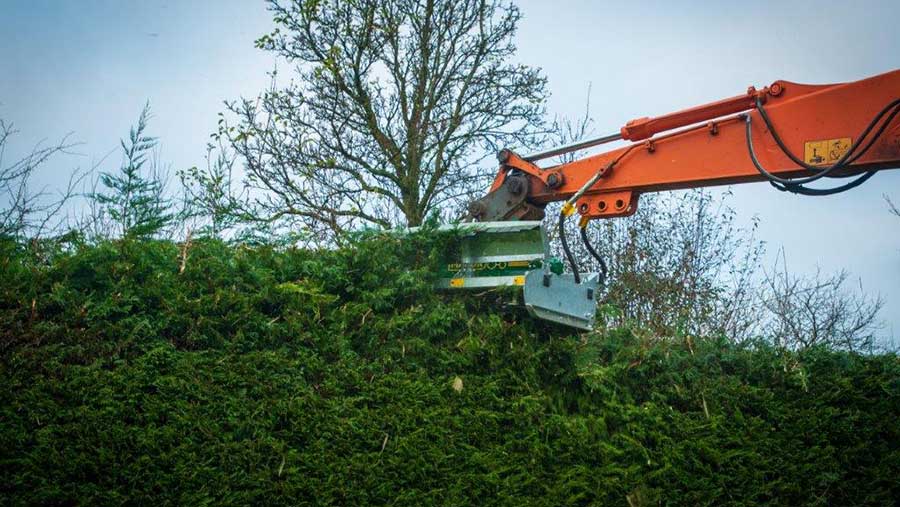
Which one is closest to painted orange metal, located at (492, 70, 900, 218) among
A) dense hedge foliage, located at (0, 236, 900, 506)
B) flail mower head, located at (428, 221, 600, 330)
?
flail mower head, located at (428, 221, 600, 330)

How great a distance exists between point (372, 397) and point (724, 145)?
333 centimetres

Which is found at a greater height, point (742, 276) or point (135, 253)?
point (135, 253)

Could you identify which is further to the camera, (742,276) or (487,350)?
(742,276)

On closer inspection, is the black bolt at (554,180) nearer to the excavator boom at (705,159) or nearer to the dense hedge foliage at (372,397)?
the excavator boom at (705,159)

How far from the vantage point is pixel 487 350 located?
21.8 feet

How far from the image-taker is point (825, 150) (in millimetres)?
6340

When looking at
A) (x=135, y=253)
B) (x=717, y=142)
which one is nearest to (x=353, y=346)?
(x=135, y=253)

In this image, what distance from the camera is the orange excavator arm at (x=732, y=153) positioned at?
20.3 feet

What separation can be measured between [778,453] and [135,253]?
5.00 meters

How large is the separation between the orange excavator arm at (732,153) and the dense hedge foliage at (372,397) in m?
1.07

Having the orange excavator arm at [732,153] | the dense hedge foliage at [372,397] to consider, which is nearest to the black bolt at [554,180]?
the orange excavator arm at [732,153]

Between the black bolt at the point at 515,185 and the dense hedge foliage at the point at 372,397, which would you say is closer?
the dense hedge foliage at the point at 372,397

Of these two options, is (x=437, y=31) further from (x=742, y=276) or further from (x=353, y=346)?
(x=353, y=346)

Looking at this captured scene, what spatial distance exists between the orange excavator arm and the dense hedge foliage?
107 cm
